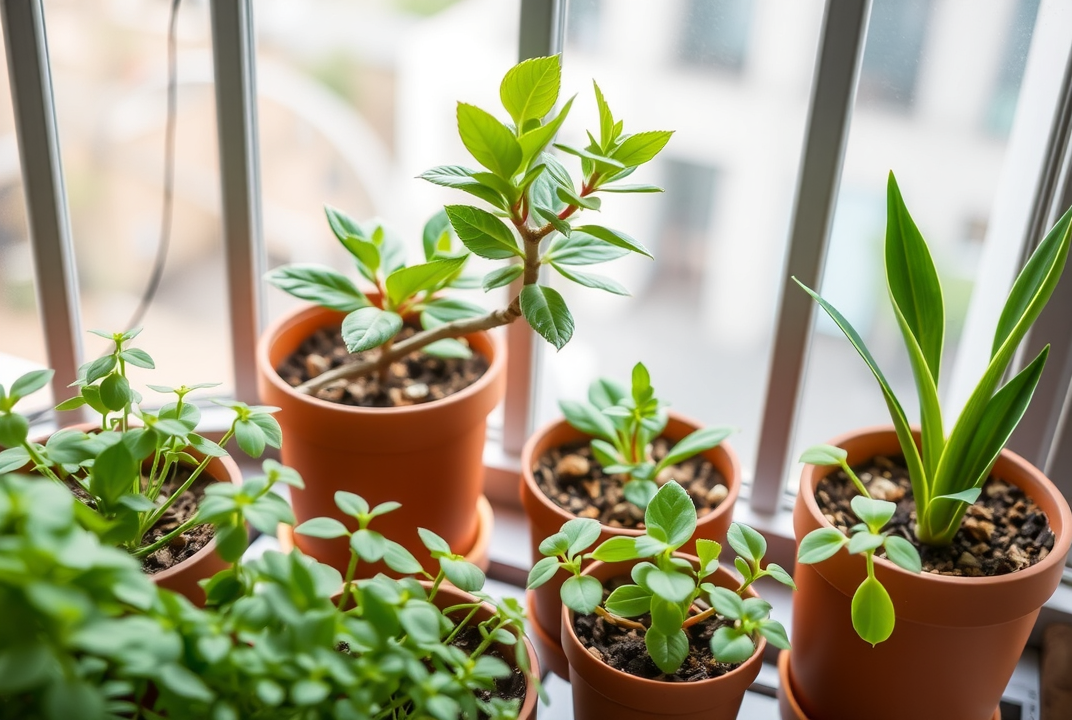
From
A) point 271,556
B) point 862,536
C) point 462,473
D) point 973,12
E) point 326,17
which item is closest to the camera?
point 271,556

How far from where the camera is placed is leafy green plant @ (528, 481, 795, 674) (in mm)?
829

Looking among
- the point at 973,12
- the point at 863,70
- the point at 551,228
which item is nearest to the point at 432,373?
the point at 551,228

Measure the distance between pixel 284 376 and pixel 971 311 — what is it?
828mm

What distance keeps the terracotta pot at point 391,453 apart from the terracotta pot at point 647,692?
26cm

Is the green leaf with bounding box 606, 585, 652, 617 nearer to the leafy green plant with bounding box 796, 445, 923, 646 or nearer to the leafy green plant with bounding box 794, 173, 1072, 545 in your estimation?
the leafy green plant with bounding box 796, 445, 923, 646

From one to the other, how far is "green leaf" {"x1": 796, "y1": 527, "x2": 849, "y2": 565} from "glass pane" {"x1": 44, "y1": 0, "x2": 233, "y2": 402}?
826mm

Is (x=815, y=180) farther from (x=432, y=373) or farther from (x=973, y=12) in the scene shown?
(x=432, y=373)

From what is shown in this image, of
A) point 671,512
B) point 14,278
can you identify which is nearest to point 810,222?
point 671,512

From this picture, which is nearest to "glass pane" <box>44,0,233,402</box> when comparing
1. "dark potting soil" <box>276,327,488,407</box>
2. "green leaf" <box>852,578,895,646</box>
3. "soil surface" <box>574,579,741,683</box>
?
"dark potting soil" <box>276,327,488,407</box>

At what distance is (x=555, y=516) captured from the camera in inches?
42.5

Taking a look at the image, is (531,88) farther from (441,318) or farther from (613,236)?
(441,318)

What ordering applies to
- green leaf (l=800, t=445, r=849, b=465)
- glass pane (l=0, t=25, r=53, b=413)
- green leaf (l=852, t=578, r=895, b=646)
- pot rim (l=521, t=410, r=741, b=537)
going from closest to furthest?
1. green leaf (l=852, t=578, r=895, b=646)
2. green leaf (l=800, t=445, r=849, b=465)
3. pot rim (l=521, t=410, r=741, b=537)
4. glass pane (l=0, t=25, r=53, b=413)

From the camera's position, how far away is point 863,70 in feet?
3.56

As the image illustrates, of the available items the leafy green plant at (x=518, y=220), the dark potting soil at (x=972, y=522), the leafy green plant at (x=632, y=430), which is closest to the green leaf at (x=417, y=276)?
the leafy green plant at (x=518, y=220)
